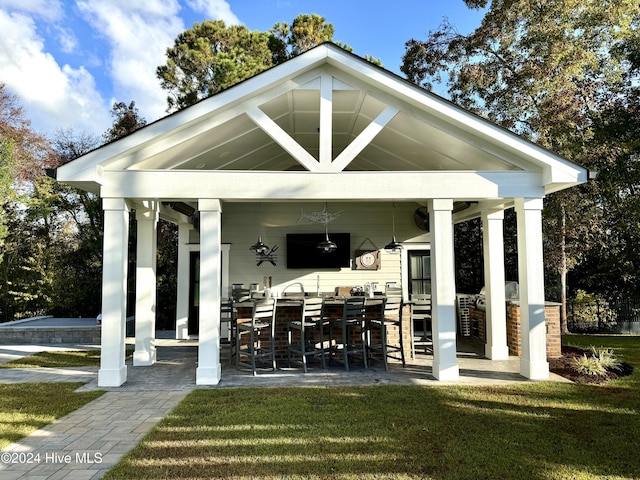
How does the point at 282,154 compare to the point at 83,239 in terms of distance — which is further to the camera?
the point at 83,239

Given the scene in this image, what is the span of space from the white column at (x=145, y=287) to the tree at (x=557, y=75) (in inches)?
359

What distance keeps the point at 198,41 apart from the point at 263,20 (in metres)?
2.87

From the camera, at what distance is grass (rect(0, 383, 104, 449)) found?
424 cm

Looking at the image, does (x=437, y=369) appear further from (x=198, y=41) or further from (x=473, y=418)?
(x=198, y=41)

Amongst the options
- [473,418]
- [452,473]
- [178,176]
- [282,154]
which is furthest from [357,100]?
[452,473]

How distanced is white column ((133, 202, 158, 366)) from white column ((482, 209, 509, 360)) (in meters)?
5.71

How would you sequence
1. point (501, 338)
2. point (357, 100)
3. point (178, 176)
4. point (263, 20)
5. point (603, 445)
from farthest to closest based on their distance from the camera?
point (263, 20), point (501, 338), point (357, 100), point (178, 176), point (603, 445)

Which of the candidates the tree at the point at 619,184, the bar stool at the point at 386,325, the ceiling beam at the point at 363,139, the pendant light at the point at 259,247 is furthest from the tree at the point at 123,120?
the tree at the point at 619,184

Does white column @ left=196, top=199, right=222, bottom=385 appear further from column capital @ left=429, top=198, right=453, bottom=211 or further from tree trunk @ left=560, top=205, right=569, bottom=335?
tree trunk @ left=560, top=205, right=569, bottom=335

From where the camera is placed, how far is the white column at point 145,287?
728 cm

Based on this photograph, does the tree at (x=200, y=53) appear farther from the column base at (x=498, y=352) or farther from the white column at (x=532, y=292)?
the column base at (x=498, y=352)

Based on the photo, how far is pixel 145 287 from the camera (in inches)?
291

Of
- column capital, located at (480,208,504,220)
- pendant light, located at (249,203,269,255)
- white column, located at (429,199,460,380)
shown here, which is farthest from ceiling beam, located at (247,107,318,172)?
column capital, located at (480,208,504,220)

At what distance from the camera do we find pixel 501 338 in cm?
760
